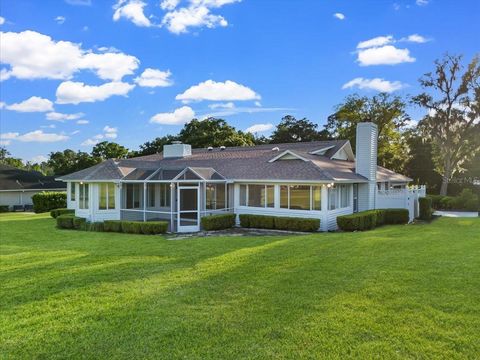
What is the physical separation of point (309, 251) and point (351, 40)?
49.0 feet

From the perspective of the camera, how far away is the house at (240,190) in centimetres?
1834

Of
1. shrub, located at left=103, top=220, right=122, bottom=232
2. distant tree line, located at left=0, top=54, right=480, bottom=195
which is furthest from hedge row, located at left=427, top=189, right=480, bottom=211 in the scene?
shrub, located at left=103, top=220, right=122, bottom=232

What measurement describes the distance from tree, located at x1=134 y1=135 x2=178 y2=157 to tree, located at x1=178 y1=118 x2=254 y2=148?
7.21 ft

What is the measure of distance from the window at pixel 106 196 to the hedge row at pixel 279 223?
289 inches

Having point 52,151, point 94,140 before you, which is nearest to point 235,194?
point 94,140

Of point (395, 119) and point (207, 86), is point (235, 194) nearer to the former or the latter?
point (207, 86)

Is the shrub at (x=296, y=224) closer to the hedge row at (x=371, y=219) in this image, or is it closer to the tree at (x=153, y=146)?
the hedge row at (x=371, y=219)

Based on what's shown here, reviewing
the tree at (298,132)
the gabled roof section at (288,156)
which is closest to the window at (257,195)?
the gabled roof section at (288,156)

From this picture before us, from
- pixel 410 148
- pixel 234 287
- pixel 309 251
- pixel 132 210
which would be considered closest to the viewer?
pixel 234 287

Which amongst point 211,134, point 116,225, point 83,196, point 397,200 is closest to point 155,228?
point 116,225

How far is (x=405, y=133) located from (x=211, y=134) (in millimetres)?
23728

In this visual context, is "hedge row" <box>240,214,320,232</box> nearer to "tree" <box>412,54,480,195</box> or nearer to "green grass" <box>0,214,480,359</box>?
"green grass" <box>0,214,480,359</box>

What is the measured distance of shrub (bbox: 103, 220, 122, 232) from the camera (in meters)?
18.1

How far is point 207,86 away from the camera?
31.0m
